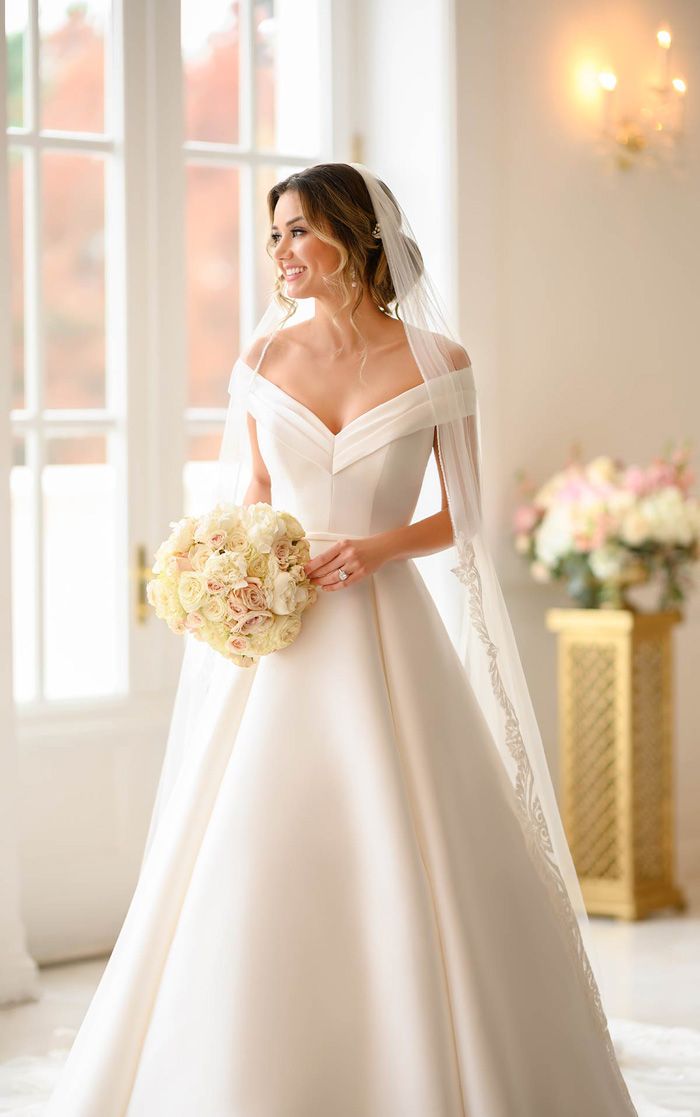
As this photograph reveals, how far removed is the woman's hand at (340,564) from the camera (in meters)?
2.55

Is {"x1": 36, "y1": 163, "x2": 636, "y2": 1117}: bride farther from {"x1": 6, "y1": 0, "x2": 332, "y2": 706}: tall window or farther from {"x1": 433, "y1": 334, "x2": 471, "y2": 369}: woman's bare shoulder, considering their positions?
{"x1": 6, "y1": 0, "x2": 332, "y2": 706}: tall window

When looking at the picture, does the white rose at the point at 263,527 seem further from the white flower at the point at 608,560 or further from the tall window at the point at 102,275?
the white flower at the point at 608,560

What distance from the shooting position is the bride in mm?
2332

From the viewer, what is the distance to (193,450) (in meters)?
4.38

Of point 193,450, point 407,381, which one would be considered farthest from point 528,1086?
point 193,450

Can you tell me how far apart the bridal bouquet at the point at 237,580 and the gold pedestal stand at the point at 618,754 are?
2194mm

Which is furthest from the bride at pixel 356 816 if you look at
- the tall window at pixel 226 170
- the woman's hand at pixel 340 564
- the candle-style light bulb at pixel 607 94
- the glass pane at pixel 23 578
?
the candle-style light bulb at pixel 607 94

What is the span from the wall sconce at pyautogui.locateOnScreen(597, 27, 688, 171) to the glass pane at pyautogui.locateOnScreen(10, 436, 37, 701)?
7.86ft

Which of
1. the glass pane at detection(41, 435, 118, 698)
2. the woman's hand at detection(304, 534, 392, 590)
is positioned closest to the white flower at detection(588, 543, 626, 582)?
the glass pane at detection(41, 435, 118, 698)

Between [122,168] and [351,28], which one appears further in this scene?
[351,28]

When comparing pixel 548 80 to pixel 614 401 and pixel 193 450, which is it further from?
pixel 193 450

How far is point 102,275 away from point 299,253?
1691mm

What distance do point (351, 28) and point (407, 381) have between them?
2.43m

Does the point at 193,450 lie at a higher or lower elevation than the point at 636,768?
higher
